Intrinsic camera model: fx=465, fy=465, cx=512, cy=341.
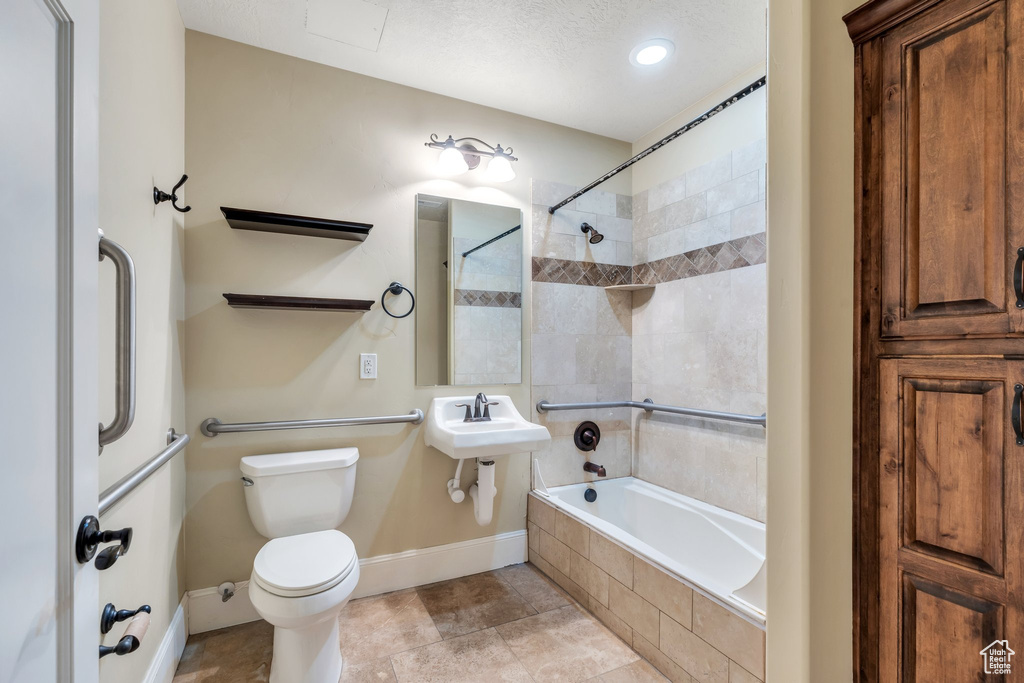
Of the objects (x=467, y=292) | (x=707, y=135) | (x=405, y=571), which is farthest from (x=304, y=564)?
(x=707, y=135)

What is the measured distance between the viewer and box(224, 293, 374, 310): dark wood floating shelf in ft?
6.33

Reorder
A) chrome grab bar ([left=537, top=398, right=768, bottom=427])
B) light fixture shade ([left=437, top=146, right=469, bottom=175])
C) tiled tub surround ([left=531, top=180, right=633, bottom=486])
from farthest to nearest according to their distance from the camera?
1. tiled tub surround ([left=531, top=180, right=633, bottom=486])
2. light fixture shade ([left=437, top=146, right=469, bottom=175])
3. chrome grab bar ([left=537, top=398, right=768, bottom=427])

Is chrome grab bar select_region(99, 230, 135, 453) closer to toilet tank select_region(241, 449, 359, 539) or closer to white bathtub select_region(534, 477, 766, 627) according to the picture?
toilet tank select_region(241, 449, 359, 539)

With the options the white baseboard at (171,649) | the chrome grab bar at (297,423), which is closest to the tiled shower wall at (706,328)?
the chrome grab bar at (297,423)

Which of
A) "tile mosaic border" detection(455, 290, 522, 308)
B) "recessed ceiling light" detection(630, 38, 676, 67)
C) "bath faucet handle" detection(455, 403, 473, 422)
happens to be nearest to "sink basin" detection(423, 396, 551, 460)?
"bath faucet handle" detection(455, 403, 473, 422)

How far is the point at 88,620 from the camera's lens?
688mm

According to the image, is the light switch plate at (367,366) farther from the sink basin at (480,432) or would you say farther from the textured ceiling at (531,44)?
the textured ceiling at (531,44)

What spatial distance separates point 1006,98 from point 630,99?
1.81 meters

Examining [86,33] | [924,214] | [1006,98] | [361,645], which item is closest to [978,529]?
[924,214]

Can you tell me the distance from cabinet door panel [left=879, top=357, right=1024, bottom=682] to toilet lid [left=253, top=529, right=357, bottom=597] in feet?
5.08

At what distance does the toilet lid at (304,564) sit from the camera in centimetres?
149

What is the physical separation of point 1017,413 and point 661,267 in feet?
6.36

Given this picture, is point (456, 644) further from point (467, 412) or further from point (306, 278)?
point (306, 278)
